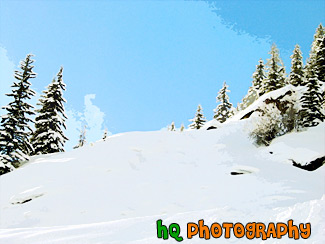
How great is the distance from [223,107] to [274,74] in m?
12.7

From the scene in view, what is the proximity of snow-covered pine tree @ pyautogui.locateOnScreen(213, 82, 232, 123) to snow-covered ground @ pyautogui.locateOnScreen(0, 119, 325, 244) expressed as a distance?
29.8 metres

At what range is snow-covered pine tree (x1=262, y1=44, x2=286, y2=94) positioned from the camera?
3316 cm

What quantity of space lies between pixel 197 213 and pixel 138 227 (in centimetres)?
108

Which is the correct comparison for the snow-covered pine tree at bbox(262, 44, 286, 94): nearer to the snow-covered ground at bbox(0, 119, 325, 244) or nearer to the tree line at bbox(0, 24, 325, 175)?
the tree line at bbox(0, 24, 325, 175)

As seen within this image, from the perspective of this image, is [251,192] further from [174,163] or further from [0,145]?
[0,145]

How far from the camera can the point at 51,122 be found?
24.0 metres

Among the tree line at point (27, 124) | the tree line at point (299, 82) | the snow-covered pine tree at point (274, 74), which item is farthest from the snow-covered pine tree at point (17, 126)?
the snow-covered pine tree at point (274, 74)

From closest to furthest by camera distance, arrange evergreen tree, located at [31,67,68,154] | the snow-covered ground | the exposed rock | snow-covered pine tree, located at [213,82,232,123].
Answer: the snow-covered ground → the exposed rock → evergreen tree, located at [31,67,68,154] → snow-covered pine tree, located at [213,82,232,123]

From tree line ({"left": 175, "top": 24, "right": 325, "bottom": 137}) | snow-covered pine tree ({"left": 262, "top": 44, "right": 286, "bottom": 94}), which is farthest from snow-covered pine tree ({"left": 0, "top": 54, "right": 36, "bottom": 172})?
snow-covered pine tree ({"left": 262, "top": 44, "right": 286, "bottom": 94})

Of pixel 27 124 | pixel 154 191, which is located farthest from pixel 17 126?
pixel 154 191

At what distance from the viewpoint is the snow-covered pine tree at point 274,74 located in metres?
33.2

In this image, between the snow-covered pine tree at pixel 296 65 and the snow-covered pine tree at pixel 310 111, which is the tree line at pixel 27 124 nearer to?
the snow-covered pine tree at pixel 310 111

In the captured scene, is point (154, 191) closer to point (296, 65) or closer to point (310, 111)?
point (310, 111)

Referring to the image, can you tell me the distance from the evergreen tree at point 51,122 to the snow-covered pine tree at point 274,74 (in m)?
25.5
